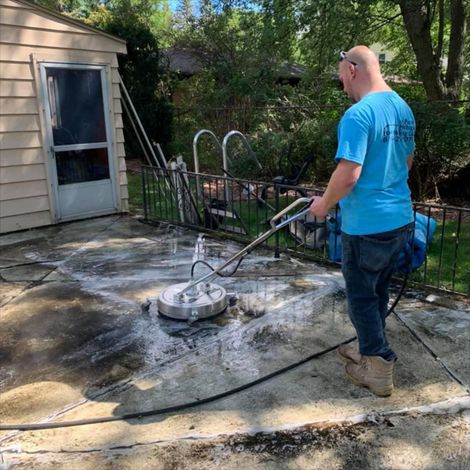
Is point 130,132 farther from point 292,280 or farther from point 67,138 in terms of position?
point 292,280

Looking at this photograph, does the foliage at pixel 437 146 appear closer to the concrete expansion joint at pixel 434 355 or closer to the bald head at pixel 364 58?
the concrete expansion joint at pixel 434 355

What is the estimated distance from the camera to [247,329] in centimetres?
326

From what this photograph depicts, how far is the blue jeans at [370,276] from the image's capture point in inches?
93.0

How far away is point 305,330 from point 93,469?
5.36 feet

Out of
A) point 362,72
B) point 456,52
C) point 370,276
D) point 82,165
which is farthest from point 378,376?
point 456,52

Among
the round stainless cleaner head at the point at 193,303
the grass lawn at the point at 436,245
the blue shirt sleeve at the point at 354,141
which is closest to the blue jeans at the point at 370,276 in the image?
the blue shirt sleeve at the point at 354,141

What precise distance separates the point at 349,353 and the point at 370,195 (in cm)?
97

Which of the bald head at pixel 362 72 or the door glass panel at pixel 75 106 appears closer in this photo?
the bald head at pixel 362 72

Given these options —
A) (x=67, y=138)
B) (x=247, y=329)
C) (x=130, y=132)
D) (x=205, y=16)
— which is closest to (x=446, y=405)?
(x=247, y=329)

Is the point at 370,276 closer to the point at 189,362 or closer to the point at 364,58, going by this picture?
the point at 364,58

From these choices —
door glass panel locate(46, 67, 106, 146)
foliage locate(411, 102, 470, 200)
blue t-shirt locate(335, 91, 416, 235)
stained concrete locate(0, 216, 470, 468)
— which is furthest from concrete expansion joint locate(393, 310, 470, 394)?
door glass panel locate(46, 67, 106, 146)

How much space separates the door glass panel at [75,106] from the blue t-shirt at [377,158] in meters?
4.69

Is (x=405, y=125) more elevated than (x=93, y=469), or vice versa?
(x=405, y=125)

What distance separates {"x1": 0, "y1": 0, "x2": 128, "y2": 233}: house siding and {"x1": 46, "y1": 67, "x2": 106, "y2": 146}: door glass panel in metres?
0.17
